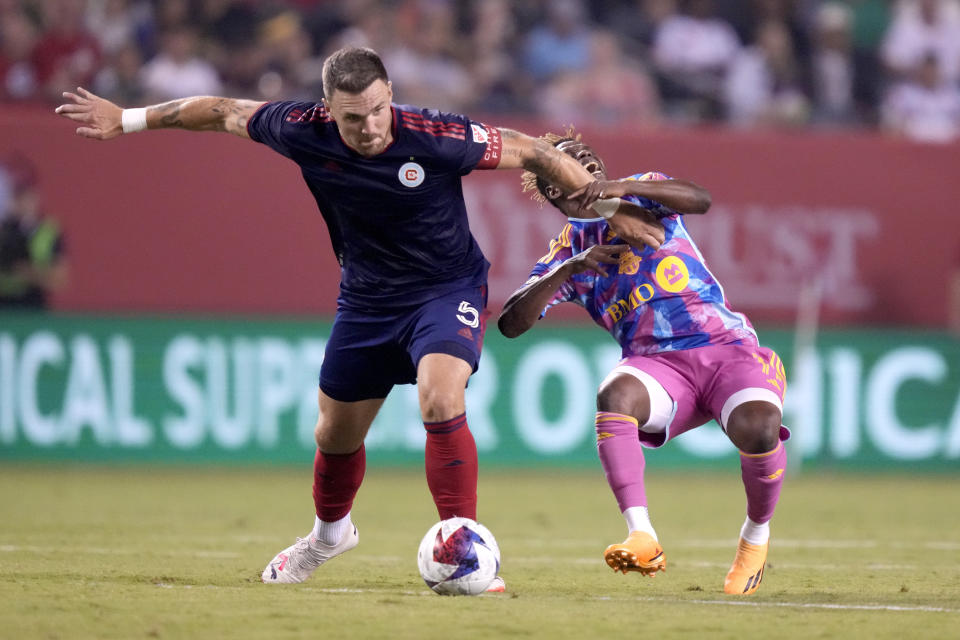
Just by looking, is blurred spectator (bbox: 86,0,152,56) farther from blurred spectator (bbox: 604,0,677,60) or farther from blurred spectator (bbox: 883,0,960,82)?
blurred spectator (bbox: 883,0,960,82)

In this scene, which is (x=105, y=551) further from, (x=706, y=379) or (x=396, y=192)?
(x=706, y=379)

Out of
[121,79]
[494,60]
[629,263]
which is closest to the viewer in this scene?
[629,263]

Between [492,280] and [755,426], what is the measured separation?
9016 millimetres

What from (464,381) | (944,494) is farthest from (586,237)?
(944,494)

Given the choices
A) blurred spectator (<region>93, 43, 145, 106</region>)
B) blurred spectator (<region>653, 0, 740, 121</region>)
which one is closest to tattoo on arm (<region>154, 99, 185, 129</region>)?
blurred spectator (<region>93, 43, 145, 106</region>)

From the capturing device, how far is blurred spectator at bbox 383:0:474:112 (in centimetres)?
1489

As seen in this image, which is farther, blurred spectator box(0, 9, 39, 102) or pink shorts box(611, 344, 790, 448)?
blurred spectator box(0, 9, 39, 102)

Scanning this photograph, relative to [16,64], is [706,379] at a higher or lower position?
lower

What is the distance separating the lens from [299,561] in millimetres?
6695

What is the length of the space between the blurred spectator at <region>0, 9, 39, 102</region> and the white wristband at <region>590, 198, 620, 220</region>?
10.1 metres

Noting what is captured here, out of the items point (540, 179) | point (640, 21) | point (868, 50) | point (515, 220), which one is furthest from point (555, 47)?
point (540, 179)

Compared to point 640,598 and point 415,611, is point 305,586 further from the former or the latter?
point 640,598

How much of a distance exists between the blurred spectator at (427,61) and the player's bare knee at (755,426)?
8846mm

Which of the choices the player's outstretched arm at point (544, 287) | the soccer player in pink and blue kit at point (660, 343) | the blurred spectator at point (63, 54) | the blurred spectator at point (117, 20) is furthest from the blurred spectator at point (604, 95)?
the player's outstretched arm at point (544, 287)
